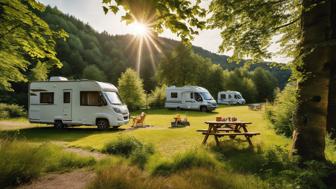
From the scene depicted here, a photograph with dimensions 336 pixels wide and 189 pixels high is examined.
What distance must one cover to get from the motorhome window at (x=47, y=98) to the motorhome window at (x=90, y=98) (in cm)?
210

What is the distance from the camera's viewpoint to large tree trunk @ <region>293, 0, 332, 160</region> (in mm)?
5719

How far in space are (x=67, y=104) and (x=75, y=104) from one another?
58 cm

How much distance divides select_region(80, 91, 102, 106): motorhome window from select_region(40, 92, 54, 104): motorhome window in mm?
2103

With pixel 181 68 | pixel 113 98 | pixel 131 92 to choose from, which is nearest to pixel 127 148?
pixel 113 98

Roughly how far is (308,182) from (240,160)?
8.66 ft

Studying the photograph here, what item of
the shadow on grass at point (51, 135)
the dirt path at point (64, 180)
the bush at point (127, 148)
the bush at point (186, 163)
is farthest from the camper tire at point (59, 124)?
the bush at point (186, 163)

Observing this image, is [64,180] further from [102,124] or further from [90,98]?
[90,98]

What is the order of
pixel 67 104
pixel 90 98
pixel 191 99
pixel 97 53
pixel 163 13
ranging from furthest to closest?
pixel 97 53 → pixel 191 99 → pixel 67 104 → pixel 90 98 → pixel 163 13

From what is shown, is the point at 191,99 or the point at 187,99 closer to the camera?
the point at 191,99

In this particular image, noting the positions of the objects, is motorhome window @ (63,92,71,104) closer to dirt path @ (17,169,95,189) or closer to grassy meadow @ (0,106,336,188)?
grassy meadow @ (0,106,336,188)

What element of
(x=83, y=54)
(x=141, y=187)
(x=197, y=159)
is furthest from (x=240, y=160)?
(x=83, y=54)

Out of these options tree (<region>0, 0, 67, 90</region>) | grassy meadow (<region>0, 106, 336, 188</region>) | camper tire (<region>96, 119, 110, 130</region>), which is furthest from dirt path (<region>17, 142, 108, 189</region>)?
camper tire (<region>96, 119, 110, 130</region>)

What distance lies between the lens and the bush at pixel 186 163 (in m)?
6.33

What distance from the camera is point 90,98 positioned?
14797 mm
